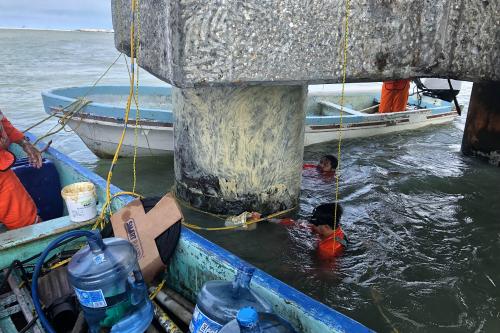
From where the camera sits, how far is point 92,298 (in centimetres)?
211

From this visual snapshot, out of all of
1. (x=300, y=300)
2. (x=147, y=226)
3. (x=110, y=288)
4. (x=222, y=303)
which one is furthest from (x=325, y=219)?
(x=110, y=288)

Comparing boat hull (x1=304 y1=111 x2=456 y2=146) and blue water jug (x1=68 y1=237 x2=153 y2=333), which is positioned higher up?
blue water jug (x1=68 y1=237 x2=153 y2=333)

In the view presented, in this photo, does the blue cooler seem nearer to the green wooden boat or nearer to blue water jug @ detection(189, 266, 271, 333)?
the green wooden boat

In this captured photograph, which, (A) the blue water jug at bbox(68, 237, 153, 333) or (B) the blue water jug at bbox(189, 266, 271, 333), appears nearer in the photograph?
(B) the blue water jug at bbox(189, 266, 271, 333)

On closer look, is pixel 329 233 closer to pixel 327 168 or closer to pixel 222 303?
pixel 327 168

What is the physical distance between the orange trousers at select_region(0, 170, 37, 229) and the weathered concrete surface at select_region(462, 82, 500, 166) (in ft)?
25.5

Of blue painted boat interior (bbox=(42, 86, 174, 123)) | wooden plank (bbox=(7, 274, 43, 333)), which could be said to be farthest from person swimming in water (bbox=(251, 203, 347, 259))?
blue painted boat interior (bbox=(42, 86, 174, 123))

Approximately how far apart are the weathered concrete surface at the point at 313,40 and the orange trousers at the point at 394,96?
6.12 m

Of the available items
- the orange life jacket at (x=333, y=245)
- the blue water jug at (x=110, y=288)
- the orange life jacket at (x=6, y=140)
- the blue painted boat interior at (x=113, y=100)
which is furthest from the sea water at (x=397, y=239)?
the orange life jacket at (x=6, y=140)

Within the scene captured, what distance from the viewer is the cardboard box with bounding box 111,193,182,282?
2750mm

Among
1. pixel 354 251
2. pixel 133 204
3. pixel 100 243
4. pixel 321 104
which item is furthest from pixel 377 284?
pixel 321 104

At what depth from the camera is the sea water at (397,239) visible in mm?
3639

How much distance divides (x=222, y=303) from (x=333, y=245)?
8.29ft

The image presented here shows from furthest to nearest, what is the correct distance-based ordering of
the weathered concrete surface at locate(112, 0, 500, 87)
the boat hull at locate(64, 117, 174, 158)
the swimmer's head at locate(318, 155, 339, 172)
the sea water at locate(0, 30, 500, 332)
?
1. the boat hull at locate(64, 117, 174, 158)
2. the swimmer's head at locate(318, 155, 339, 172)
3. the sea water at locate(0, 30, 500, 332)
4. the weathered concrete surface at locate(112, 0, 500, 87)
